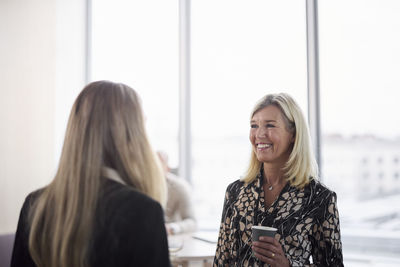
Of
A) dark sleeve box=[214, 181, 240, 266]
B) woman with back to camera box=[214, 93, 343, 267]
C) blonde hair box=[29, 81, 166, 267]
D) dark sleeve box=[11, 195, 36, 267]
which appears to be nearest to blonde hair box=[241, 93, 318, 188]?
woman with back to camera box=[214, 93, 343, 267]

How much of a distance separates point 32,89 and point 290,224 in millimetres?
2853

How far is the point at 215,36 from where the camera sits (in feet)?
13.6

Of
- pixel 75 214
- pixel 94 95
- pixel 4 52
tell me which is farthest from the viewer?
pixel 4 52

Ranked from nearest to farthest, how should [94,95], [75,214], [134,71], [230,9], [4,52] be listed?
1. [75,214]
2. [94,95]
3. [4,52]
4. [230,9]
5. [134,71]

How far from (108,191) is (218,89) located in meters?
3.12

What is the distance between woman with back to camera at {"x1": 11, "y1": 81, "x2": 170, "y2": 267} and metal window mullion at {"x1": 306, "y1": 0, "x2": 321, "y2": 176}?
269 cm

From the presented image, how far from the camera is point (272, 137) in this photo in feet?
6.47

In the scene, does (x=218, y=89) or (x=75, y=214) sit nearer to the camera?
(x=75, y=214)

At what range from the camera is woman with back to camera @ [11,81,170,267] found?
1.06m

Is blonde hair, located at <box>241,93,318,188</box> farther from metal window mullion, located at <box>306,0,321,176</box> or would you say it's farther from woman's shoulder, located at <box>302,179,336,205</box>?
metal window mullion, located at <box>306,0,321,176</box>

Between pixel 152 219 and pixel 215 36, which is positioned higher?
pixel 215 36

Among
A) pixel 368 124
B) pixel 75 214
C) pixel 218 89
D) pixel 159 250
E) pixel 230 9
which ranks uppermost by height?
pixel 230 9

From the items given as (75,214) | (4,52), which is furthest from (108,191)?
(4,52)

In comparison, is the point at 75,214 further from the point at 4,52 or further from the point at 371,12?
the point at 371,12
